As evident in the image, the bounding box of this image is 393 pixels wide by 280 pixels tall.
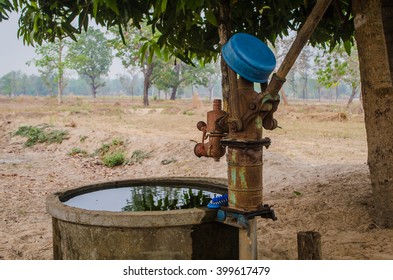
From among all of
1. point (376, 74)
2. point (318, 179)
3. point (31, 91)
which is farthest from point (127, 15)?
point (31, 91)

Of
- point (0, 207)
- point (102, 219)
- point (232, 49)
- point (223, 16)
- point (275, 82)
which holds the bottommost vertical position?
point (0, 207)

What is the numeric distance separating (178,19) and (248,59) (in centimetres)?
166

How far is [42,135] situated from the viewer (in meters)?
15.0

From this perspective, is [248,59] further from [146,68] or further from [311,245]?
[146,68]

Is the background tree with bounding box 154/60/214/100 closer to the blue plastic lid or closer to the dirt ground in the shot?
the dirt ground

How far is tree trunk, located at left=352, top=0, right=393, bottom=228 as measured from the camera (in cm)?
428

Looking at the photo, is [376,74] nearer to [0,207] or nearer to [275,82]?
[275,82]

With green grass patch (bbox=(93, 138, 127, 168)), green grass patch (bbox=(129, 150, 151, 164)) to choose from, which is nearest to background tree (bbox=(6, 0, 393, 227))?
green grass patch (bbox=(129, 150, 151, 164))

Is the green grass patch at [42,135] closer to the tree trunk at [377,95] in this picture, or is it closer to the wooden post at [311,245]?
the tree trunk at [377,95]

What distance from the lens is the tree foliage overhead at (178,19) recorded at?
3998mm

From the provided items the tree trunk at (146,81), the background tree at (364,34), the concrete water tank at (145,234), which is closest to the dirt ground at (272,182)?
the background tree at (364,34)

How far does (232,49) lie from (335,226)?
284 centimetres

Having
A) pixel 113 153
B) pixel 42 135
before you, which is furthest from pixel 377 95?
pixel 42 135
